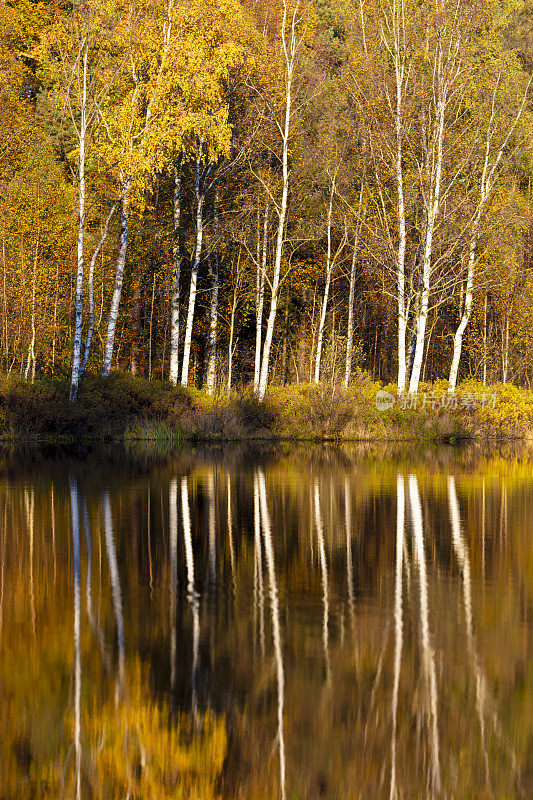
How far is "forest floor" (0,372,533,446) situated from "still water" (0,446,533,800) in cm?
1862

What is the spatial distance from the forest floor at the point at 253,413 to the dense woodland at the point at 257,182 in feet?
4.01

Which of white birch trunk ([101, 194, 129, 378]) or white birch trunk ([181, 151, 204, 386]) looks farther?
white birch trunk ([181, 151, 204, 386])

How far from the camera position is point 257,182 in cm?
4509

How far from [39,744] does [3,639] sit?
2313 mm

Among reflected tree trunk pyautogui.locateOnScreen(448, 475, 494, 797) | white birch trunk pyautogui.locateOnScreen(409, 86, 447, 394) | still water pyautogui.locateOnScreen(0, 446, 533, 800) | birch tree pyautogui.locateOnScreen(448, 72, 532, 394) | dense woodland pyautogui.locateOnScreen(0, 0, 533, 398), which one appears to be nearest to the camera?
still water pyautogui.locateOnScreen(0, 446, 533, 800)

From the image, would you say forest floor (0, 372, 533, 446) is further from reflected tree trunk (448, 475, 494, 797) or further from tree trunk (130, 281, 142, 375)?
reflected tree trunk (448, 475, 494, 797)

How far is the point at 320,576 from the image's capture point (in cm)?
1082

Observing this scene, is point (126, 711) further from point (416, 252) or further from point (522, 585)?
point (416, 252)

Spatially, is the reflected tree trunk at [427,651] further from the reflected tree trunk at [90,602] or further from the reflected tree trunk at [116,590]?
the reflected tree trunk at [90,602]

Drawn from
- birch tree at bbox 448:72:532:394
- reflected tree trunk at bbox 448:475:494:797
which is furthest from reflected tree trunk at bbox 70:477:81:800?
birch tree at bbox 448:72:532:394

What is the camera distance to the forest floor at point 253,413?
34469mm

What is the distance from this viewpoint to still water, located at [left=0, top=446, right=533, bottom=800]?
567cm

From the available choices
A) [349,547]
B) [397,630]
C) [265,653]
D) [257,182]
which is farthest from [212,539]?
[257,182]

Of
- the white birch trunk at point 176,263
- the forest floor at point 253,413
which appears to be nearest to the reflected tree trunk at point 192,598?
the forest floor at point 253,413
